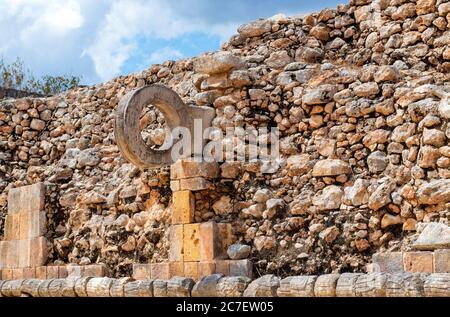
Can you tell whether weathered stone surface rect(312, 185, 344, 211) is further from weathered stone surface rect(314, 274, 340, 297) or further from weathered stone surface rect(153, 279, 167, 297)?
weathered stone surface rect(153, 279, 167, 297)

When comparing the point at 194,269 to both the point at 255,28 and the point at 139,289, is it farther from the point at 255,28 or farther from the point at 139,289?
the point at 255,28

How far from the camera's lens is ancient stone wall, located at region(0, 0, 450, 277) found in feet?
28.4

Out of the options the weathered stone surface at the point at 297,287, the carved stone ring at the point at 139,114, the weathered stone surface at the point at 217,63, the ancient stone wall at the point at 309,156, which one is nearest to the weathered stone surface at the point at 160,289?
the ancient stone wall at the point at 309,156

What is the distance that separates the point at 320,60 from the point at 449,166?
313cm

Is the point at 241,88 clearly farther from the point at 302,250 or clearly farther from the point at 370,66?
the point at 302,250

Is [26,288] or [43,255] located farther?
[43,255]

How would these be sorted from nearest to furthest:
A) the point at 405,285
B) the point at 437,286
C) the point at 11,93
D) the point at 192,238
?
the point at 437,286 → the point at 405,285 → the point at 192,238 → the point at 11,93

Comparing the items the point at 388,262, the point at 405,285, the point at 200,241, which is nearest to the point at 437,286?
the point at 405,285

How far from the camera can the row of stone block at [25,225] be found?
12328 mm

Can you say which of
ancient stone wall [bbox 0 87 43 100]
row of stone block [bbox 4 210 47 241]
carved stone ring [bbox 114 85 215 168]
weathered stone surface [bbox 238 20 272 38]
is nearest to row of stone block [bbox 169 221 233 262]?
carved stone ring [bbox 114 85 215 168]

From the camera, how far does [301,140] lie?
32.5ft

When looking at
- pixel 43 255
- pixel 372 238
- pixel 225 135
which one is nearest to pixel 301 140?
pixel 225 135

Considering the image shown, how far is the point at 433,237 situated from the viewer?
7.80 m

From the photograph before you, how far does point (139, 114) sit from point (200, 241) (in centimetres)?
185
